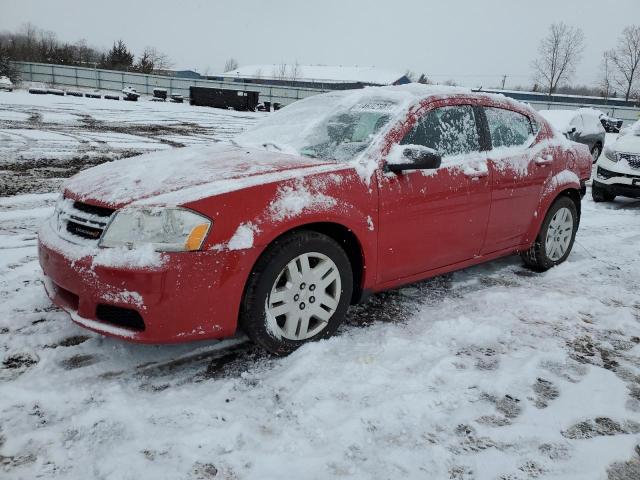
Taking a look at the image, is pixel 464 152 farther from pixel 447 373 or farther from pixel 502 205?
pixel 447 373

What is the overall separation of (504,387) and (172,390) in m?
1.73

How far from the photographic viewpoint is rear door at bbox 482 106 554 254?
153 inches

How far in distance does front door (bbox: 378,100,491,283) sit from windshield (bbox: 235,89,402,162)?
25cm

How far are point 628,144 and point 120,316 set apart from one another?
847 cm

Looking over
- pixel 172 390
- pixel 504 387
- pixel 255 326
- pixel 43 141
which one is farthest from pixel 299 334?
pixel 43 141

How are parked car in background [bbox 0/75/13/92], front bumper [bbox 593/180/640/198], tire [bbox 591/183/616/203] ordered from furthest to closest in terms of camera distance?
parked car in background [bbox 0/75/13/92], tire [bbox 591/183/616/203], front bumper [bbox 593/180/640/198]

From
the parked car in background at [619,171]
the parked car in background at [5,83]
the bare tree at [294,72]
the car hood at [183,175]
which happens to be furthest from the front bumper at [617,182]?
the bare tree at [294,72]

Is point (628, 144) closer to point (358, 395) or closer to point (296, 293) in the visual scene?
point (296, 293)

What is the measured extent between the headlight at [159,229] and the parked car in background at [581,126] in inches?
493

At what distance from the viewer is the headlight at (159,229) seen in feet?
8.00

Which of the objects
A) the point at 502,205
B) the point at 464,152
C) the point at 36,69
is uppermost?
the point at 36,69

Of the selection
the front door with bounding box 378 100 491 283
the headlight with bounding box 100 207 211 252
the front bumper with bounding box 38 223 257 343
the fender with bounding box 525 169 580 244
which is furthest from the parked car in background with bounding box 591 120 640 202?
the headlight with bounding box 100 207 211 252

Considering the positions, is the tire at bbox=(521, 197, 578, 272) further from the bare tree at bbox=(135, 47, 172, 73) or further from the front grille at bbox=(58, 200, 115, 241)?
the bare tree at bbox=(135, 47, 172, 73)

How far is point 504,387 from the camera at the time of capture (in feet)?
8.89
